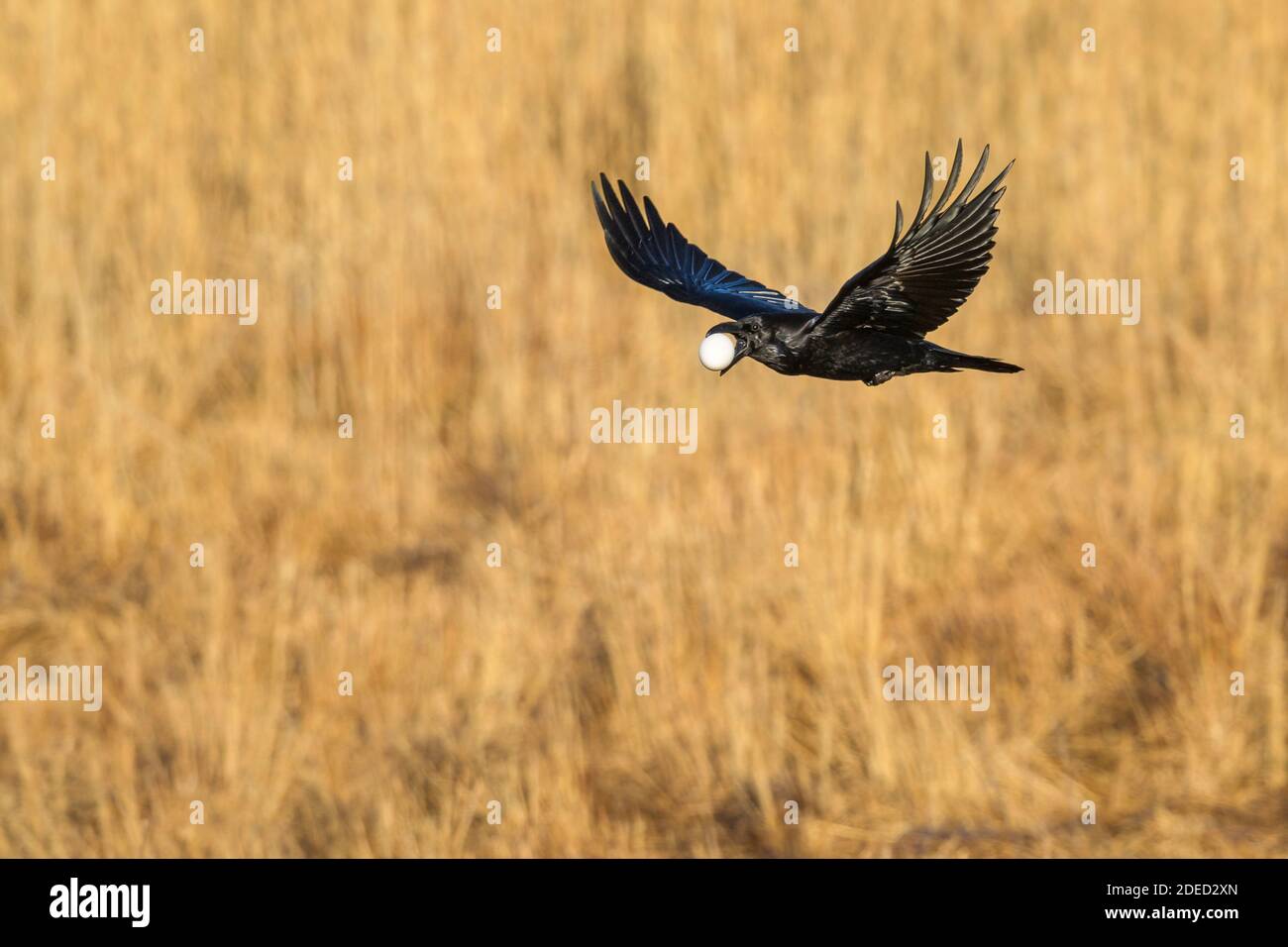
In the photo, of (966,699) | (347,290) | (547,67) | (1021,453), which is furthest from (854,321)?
(547,67)

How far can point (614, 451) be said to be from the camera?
16.1 feet

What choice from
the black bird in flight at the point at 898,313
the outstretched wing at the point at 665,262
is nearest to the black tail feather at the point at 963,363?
the black bird in flight at the point at 898,313

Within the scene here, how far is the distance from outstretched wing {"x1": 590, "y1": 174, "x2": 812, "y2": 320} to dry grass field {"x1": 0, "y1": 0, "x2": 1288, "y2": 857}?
1.93 meters

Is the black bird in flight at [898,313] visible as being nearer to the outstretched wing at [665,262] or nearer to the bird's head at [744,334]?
the bird's head at [744,334]

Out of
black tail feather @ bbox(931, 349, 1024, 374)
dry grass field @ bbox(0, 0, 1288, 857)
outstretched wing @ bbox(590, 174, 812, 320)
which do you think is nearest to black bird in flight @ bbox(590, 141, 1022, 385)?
black tail feather @ bbox(931, 349, 1024, 374)

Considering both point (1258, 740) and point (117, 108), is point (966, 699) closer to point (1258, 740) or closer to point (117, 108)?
Result: point (1258, 740)

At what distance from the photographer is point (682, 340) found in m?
5.19

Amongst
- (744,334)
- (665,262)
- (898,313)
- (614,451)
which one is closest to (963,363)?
(898,313)

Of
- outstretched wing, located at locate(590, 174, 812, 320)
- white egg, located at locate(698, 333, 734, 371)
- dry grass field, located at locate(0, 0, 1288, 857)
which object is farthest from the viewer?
dry grass field, located at locate(0, 0, 1288, 857)

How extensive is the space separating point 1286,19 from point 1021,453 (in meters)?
1.67

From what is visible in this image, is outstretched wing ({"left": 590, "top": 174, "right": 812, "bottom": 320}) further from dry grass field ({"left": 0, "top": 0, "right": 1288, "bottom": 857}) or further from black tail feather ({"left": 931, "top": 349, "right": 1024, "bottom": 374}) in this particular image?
dry grass field ({"left": 0, "top": 0, "right": 1288, "bottom": 857})

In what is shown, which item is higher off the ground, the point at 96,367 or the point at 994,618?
the point at 96,367

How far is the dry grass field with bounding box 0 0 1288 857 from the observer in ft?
13.8

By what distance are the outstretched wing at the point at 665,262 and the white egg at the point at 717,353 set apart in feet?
1.39
